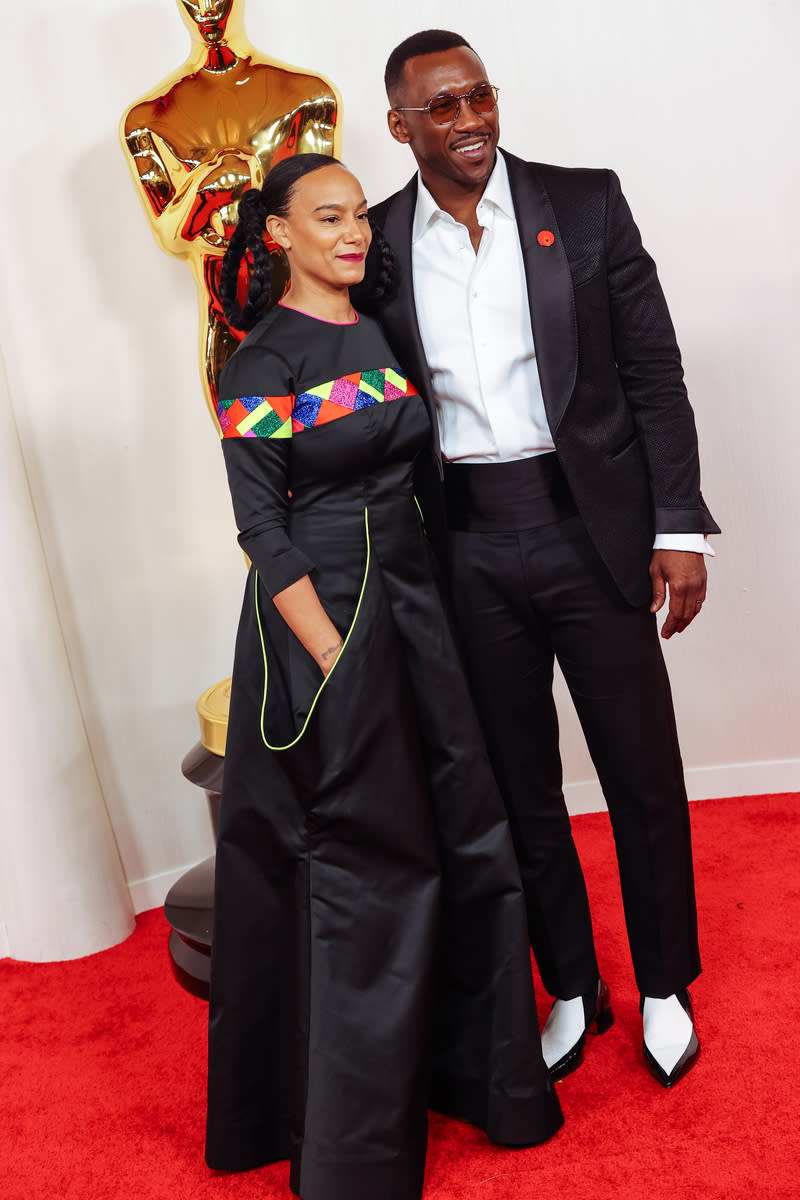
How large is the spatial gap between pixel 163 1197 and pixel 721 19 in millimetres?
2726

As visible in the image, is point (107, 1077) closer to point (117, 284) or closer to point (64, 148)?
point (117, 284)

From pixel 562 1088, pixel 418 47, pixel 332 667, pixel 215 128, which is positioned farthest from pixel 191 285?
pixel 562 1088

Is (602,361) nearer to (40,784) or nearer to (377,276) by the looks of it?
(377,276)

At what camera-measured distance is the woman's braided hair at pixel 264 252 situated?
5.78 feet

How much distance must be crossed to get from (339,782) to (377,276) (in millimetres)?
831

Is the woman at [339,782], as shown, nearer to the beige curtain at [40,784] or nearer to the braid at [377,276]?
the braid at [377,276]

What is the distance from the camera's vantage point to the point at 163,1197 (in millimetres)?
1868

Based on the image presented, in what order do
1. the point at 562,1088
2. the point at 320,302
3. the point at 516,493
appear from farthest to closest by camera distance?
1. the point at 562,1088
2. the point at 516,493
3. the point at 320,302

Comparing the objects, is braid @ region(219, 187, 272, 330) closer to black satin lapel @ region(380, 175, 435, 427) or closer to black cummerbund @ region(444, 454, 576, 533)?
black satin lapel @ region(380, 175, 435, 427)

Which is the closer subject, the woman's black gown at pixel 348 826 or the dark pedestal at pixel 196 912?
the woman's black gown at pixel 348 826

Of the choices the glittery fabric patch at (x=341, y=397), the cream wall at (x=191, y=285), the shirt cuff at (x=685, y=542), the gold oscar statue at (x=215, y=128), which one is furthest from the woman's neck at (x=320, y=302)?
the cream wall at (x=191, y=285)

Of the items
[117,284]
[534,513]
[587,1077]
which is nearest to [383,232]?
[534,513]

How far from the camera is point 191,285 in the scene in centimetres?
269

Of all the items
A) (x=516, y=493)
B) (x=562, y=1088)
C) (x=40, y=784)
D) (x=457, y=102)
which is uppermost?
(x=457, y=102)
